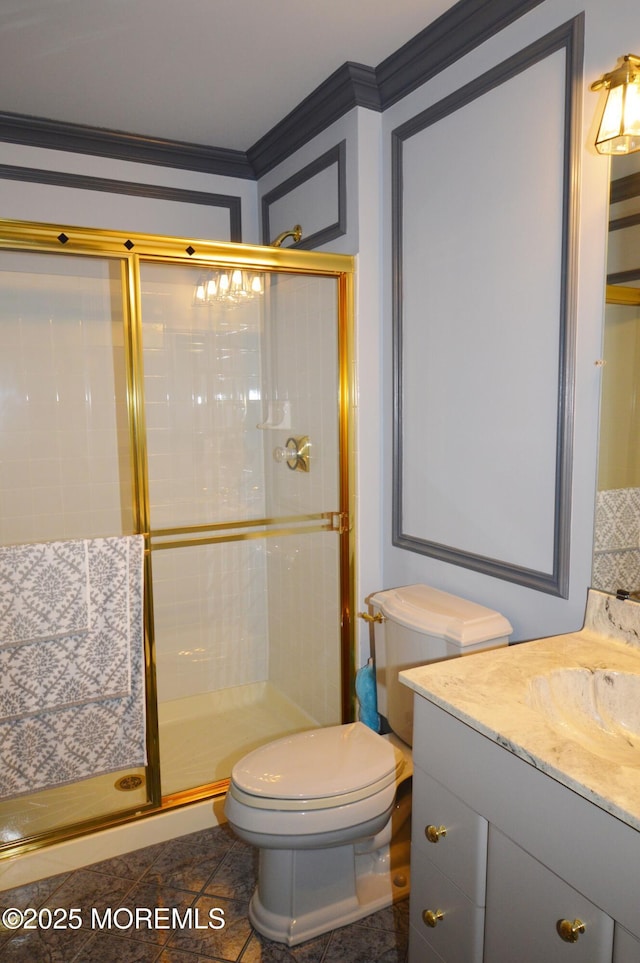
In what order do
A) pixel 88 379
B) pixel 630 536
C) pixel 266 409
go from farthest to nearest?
pixel 266 409 < pixel 88 379 < pixel 630 536

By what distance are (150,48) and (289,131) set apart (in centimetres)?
67

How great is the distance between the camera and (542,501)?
1706 mm

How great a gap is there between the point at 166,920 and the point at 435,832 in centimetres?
97

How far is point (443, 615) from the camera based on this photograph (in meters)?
1.81

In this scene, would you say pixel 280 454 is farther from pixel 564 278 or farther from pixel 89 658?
pixel 564 278

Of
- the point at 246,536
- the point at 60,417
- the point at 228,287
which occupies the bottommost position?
the point at 246,536

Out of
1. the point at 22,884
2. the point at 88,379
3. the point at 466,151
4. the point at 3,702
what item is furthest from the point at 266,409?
the point at 22,884

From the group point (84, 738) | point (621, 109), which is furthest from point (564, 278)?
point (84, 738)

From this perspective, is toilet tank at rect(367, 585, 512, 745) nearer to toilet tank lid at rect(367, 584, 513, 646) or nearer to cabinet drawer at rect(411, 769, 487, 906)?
toilet tank lid at rect(367, 584, 513, 646)

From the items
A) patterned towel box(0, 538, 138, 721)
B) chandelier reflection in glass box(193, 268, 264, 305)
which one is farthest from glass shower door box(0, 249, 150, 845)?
chandelier reflection in glass box(193, 268, 264, 305)

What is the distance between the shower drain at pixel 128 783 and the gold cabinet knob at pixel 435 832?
1228 millimetres

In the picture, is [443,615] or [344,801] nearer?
[344,801]

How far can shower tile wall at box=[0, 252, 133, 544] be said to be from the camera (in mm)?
2385

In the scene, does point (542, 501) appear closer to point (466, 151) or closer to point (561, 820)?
point (561, 820)
